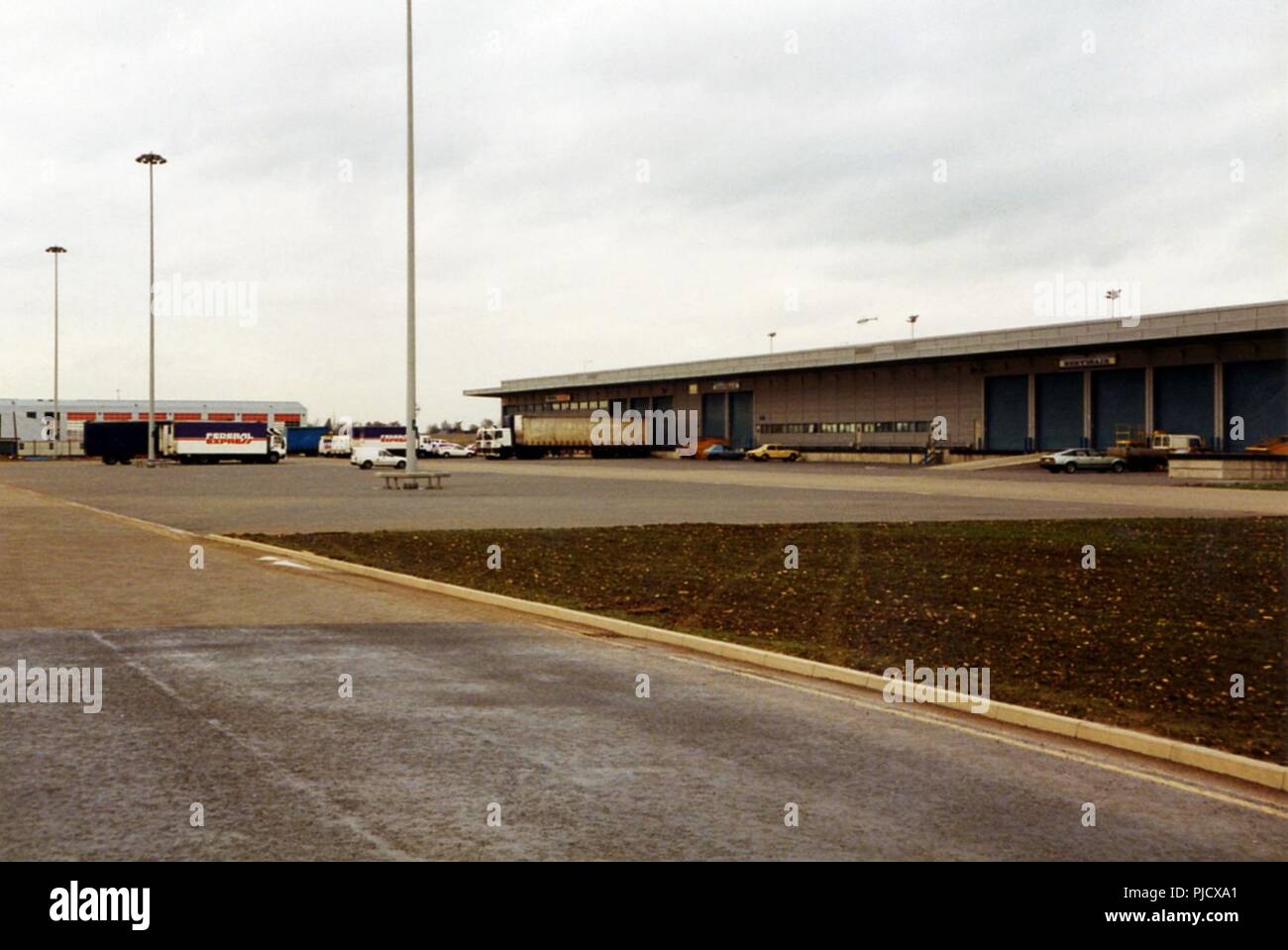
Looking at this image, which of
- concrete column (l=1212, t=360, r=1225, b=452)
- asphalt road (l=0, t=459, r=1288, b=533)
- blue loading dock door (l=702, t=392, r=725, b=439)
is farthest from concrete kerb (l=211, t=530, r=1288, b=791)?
blue loading dock door (l=702, t=392, r=725, b=439)

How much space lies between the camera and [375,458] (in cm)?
6494

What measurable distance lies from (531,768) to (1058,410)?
7215 cm

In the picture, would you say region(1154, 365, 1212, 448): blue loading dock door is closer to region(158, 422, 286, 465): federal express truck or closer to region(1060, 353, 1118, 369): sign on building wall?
region(1060, 353, 1118, 369): sign on building wall

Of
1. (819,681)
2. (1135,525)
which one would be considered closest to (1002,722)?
(819,681)

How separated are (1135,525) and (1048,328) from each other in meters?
52.1

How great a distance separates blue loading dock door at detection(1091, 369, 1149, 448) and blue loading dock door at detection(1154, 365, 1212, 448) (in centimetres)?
108

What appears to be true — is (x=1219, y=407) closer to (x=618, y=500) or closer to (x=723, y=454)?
(x=723, y=454)

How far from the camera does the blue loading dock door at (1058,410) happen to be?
71.3m

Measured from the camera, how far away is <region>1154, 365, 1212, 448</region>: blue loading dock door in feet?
209

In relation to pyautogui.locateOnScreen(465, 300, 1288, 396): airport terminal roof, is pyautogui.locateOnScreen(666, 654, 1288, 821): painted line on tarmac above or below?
below

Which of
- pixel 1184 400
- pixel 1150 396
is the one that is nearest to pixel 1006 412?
pixel 1150 396

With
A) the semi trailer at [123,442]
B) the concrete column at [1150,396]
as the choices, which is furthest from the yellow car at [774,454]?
the semi trailer at [123,442]

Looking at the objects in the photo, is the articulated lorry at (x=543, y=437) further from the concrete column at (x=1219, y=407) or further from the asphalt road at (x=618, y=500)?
the concrete column at (x=1219, y=407)

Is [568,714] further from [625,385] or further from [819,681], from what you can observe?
[625,385]
